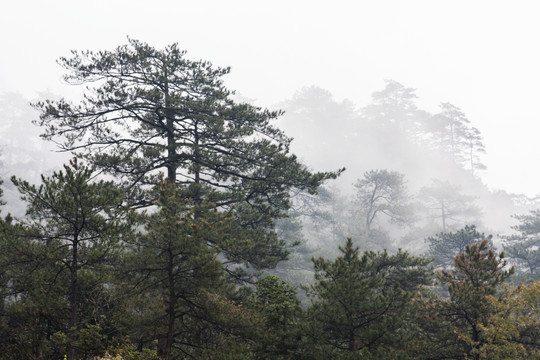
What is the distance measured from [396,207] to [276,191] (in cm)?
2833

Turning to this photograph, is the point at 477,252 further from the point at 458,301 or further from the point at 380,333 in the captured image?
the point at 380,333

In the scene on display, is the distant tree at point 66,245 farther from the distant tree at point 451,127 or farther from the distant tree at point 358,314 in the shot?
the distant tree at point 451,127

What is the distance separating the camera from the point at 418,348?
11.4 meters

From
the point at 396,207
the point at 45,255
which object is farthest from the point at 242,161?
the point at 396,207

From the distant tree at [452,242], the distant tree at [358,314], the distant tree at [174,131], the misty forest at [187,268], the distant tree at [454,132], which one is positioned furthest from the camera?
the distant tree at [454,132]

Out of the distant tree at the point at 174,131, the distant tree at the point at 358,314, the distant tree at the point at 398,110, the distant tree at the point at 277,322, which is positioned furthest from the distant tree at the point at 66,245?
the distant tree at the point at 398,110

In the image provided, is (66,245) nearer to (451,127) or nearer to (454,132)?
(451,127)

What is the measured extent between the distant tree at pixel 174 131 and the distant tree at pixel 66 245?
439cm

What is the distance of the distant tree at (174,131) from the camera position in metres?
14.1

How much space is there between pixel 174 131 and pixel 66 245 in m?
7.73

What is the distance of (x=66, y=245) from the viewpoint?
9.63 m

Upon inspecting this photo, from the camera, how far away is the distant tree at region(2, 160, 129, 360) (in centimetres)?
891

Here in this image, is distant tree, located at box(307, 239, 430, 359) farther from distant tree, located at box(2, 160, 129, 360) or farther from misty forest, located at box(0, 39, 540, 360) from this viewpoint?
distant tree, located at box(2, 160, 129, 360)

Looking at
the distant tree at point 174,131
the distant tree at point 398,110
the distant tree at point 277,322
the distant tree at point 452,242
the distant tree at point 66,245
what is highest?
the distant tree at point 398,110
